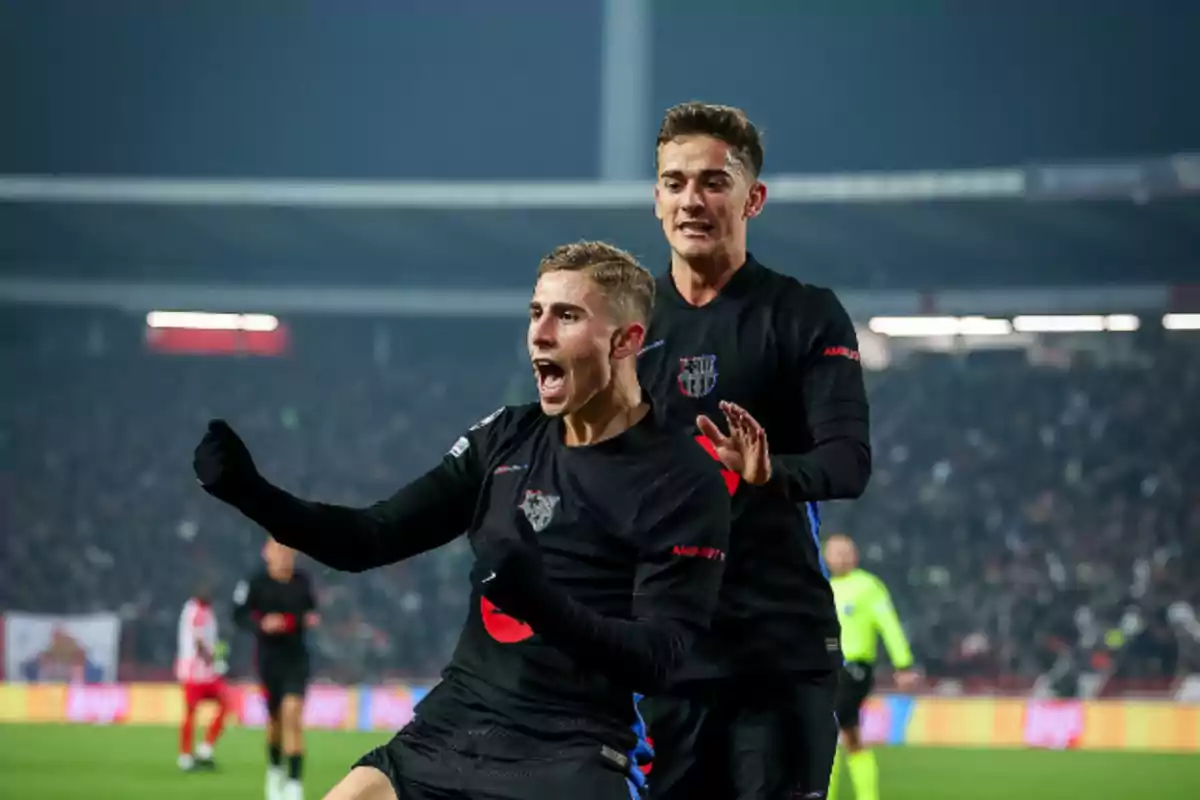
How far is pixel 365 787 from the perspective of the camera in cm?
409

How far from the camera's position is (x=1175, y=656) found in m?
27.0

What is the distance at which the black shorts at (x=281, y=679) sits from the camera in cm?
1619

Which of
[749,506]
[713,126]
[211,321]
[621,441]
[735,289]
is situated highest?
[211,321]

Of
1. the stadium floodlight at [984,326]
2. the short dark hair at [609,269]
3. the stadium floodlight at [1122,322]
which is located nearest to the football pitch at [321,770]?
the stadium floodlight at [984,326]

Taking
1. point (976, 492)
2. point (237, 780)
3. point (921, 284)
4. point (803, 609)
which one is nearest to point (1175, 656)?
point (976, 492)

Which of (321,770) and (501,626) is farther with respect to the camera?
(321,770)

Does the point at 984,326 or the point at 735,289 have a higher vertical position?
the point at 984,326

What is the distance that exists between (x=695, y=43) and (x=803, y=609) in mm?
38394

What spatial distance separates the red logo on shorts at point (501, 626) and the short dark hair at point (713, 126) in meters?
1.68

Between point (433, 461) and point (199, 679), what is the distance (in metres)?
15.3

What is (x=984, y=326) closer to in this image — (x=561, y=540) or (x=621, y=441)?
(x=621, y=441)

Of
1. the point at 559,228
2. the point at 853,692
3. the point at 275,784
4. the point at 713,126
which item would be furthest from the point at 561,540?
the point at 559,228

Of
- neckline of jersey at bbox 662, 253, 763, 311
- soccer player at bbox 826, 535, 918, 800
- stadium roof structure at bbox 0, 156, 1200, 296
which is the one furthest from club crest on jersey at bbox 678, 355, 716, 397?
stadium roof structure at bbox 0, 156, 1200, 296

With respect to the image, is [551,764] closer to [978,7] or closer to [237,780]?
[237,780]
